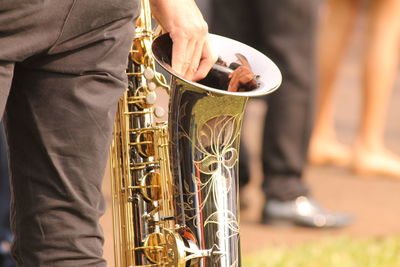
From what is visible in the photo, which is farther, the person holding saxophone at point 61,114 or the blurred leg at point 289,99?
the blurred leg at point 289,99

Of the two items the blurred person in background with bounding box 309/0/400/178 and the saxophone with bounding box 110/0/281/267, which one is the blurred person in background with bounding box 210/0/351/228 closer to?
the blurred person in background with bounding box 309/0/400/178

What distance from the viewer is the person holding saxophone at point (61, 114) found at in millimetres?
1779

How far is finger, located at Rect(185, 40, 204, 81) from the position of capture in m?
2.24

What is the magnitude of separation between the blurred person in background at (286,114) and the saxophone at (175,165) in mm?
2079

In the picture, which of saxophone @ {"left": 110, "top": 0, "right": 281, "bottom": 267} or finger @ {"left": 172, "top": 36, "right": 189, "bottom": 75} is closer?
finger @ {"left": 172, "top": 36, "right": 189, "bottom": 75}

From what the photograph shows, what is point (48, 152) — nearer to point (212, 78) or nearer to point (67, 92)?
point (67, 92)

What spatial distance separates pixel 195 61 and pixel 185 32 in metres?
0.09

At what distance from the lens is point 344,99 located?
8375mm

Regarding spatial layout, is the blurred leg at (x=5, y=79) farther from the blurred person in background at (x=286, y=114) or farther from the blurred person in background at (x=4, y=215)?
the blurred person in background at (x=286, y=114)

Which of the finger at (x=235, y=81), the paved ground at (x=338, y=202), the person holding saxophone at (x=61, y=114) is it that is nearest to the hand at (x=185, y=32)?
the finger at (x=235, y=81)

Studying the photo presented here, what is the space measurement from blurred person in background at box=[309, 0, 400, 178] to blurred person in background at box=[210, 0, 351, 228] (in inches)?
41.9

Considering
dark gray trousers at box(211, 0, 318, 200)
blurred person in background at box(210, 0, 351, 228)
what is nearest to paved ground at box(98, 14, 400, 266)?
blurred person in background at box(210, 0, 351, 228)

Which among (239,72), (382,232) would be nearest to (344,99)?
(382,232)

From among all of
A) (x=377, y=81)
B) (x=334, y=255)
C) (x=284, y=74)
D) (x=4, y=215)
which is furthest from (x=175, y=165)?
(x=377, y=81)
